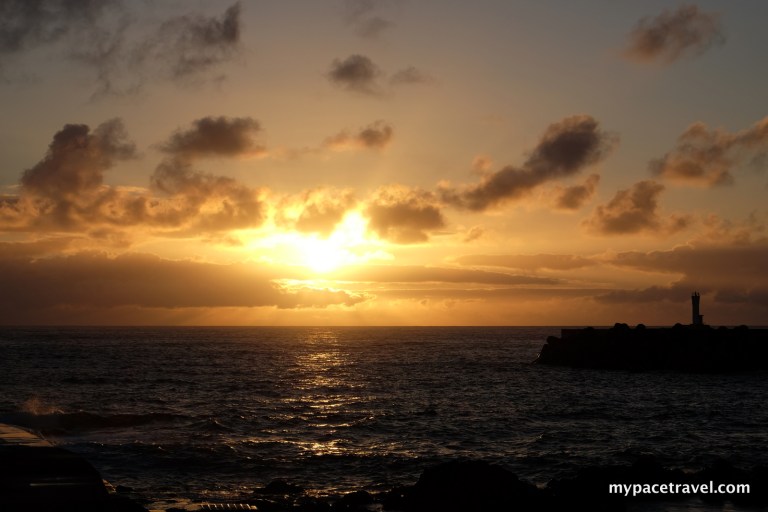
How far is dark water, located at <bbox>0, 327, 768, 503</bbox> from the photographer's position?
2747cm

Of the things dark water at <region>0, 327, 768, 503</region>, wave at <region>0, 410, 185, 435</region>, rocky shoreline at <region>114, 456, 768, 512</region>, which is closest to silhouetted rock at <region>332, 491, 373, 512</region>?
rocky shoreline at <region>114, 456, 768, 512</region>

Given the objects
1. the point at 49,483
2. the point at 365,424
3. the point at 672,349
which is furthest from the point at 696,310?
the point at 49,483

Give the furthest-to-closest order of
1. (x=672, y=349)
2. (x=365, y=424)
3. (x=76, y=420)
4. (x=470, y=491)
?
(x=672, y=349), (x=76, y=420), (x=365, y=424), (x=470, y=491)

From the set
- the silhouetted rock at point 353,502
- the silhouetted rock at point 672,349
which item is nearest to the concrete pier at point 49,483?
the silhouetted rock at point 353,502

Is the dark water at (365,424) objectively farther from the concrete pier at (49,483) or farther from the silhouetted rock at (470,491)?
the concrete pier at (49,483)

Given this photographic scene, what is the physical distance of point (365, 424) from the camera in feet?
130

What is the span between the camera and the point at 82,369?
81.2 m

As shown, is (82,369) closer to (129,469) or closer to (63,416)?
(63,416)

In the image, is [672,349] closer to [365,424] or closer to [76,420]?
[365,424]

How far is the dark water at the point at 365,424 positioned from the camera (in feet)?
90.1

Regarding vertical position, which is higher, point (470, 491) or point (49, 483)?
point (49, 483)

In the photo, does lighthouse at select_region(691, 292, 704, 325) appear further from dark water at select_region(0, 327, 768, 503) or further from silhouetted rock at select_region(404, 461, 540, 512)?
silhouetted rock at select_region(404, 461, 540, 512)

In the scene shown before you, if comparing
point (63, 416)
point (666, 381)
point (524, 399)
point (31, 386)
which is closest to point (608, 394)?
point (524, 399)

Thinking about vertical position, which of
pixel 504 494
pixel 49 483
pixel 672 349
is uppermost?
pixel 49 483
